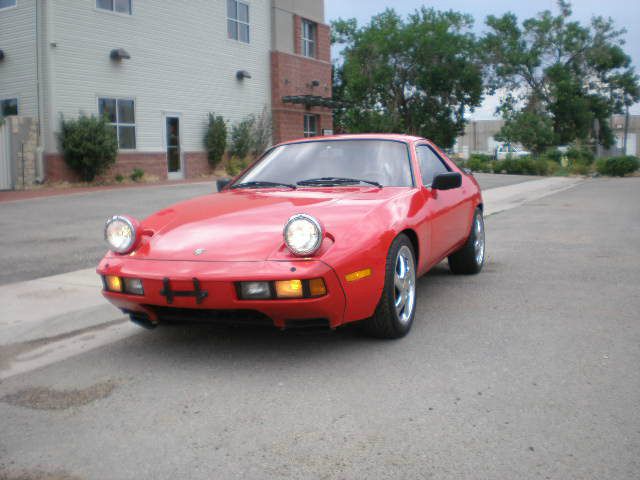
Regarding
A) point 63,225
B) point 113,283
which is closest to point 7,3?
point 63,225

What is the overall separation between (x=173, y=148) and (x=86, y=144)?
474cm

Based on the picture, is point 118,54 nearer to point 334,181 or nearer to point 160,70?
point 160,70

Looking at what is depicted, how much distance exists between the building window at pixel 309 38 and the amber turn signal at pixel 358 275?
26.1 m

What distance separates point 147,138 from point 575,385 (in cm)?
1939

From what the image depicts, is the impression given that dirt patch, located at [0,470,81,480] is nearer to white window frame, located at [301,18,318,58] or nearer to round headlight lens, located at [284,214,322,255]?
round headlight lens, located at [284,214,322,255]

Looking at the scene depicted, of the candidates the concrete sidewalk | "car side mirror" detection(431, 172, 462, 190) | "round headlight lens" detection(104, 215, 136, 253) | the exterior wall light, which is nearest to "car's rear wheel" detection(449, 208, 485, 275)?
Result: "car side mirror" detection(431, 172, 462, 190)

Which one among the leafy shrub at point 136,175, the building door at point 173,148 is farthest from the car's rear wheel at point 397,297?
the building door at point 173,148

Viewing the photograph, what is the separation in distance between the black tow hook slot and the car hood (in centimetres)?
19

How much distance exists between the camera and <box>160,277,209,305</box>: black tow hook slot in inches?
161

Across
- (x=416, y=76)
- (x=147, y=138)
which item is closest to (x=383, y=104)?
(x=416, y=76)

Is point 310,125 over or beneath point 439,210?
over

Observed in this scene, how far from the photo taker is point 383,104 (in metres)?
48.0

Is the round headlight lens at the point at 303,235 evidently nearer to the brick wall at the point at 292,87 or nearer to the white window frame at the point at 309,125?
the brick wall at the point at 292,87

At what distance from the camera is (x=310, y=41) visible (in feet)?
97.9
